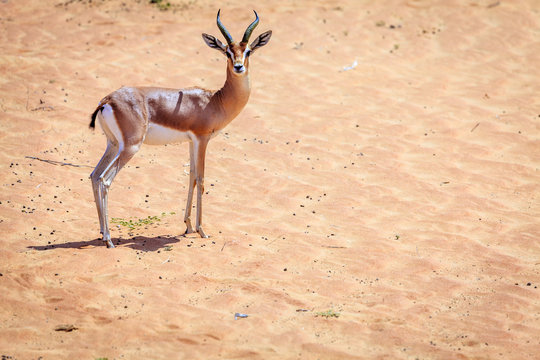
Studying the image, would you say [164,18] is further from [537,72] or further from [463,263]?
[463,263]

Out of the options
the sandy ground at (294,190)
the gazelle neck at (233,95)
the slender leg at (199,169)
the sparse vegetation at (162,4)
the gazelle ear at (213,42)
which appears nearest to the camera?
the sandy ground at (294,190)

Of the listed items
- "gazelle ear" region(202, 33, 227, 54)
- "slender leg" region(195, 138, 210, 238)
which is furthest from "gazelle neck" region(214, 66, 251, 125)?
"slender leg" region(195, 138, 210, 238)

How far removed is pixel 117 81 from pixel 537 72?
8.93 metres

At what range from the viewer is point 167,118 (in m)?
8.23

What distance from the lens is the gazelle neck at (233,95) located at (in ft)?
28.4

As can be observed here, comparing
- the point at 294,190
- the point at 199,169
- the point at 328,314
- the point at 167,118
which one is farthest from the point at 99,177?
the point at 328,314

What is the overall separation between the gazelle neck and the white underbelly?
61cm

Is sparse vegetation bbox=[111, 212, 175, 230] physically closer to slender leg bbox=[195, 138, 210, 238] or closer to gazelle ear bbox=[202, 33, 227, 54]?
slender leg bbox=[195, 138, 210, 238]

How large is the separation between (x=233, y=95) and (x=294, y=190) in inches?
77.9

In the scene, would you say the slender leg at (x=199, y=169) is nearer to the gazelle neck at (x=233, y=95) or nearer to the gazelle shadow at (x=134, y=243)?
the gazelle shadow at (x=134, y=243)

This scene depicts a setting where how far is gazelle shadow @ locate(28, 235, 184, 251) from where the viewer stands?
7.67 meters

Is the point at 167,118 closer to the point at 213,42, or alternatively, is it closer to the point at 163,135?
the point at 163,135

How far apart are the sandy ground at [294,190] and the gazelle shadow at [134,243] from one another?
4 centimetres

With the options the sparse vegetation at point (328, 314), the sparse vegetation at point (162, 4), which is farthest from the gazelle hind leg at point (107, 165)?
the sparse vegetation at point (162, 4)
